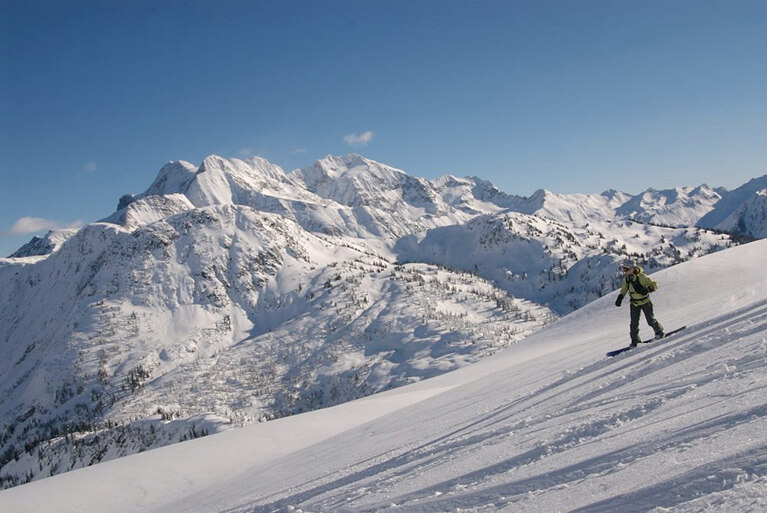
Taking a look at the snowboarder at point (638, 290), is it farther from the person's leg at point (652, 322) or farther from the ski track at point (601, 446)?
the ski track at point (601, 446)

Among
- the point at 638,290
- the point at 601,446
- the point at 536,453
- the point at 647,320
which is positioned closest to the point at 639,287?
the point at 638,290

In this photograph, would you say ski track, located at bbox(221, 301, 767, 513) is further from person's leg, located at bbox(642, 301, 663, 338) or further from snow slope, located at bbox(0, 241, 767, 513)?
person's leg, located at bbox(642, 301, 663, 338)

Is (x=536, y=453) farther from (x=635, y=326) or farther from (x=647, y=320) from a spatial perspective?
(x=647, y=320)

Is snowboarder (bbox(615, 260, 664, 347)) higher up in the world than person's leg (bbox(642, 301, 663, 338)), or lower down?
higher up

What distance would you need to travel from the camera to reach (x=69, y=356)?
182m

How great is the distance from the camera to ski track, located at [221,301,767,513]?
15.0ft

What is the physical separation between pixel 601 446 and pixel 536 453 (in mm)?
1078

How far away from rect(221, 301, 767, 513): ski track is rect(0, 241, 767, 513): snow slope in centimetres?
3

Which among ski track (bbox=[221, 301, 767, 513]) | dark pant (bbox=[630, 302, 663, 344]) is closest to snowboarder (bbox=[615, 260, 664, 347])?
dark pant (bbox=[630, 302, 663, 344])

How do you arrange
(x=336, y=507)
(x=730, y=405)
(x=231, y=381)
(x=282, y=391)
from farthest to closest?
(x=231, y=381), (x=282, y=391), (x=336, y=507), (x=730, y=405)

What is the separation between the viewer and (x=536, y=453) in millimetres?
6988

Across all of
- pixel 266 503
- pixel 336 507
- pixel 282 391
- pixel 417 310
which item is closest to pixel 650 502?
pixel 336 507

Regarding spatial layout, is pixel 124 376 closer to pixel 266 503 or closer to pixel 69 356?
pixel 69 356

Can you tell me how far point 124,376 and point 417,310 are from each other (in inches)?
4324
